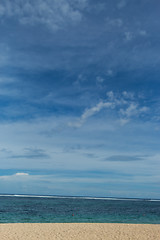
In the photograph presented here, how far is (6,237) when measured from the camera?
20031mm

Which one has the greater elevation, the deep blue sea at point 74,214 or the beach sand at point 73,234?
the deep blue sea at point 74,214

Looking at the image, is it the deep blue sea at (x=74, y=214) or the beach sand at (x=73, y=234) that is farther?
the deep blue sea at (x=74, y=214)

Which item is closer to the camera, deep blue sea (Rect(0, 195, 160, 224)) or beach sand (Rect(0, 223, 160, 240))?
beach sand (Rect(0, 223, 160, 240))

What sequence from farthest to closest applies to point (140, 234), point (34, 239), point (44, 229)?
point (44, 229), point (140, 234), point (34, 239)

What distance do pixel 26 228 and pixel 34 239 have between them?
18.0ft

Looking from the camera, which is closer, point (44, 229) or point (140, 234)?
point (140, 234)

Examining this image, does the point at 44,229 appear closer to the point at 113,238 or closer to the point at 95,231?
the point at 95,231

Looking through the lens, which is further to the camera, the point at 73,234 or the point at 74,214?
the point at 74,214

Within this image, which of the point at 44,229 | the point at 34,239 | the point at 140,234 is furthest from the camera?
the point at 44,229

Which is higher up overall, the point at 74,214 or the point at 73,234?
the point at 74,214

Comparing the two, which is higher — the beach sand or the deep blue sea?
the deep blue sea

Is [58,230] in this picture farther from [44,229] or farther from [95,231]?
[95,231]

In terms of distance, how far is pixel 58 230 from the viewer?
78.5 ft

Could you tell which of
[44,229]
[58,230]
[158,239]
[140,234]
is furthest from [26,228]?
[158,239]
